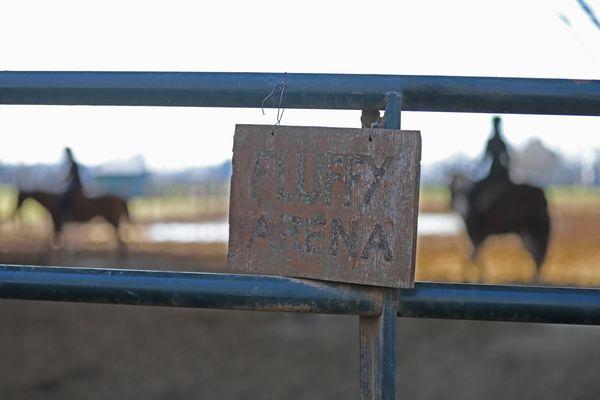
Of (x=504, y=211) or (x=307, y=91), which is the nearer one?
(x=307, y=91)

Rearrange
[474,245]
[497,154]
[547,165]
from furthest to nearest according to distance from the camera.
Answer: [547,165]
[474,245]
[497,154]

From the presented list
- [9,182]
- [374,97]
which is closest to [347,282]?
[374,97]

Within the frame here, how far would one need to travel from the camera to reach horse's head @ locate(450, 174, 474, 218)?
1059 cm

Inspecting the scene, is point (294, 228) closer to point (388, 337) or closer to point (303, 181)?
point (303, 181)

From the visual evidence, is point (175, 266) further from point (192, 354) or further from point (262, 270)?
point (262, 270)

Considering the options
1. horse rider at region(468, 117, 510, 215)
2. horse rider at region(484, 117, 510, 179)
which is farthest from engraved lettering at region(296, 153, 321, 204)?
horse rider at region(468, 117, 510, 215)

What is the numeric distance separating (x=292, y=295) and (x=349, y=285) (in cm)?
6

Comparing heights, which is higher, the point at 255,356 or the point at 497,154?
the point at 497,154

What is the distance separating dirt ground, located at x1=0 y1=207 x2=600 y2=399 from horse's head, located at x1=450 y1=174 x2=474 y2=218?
290cm

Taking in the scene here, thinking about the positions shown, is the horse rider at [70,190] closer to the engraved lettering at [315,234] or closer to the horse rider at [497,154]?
the horse rider at [497,154]

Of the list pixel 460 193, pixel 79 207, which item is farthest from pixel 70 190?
pixel 460 193

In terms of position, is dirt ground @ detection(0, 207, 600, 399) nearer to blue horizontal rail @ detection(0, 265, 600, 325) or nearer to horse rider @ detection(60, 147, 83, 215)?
horse rider @ detection(60, 147, 83, 215)

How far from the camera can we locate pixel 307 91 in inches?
38.1

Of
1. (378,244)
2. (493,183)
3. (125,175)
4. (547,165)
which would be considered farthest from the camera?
(547,165)
